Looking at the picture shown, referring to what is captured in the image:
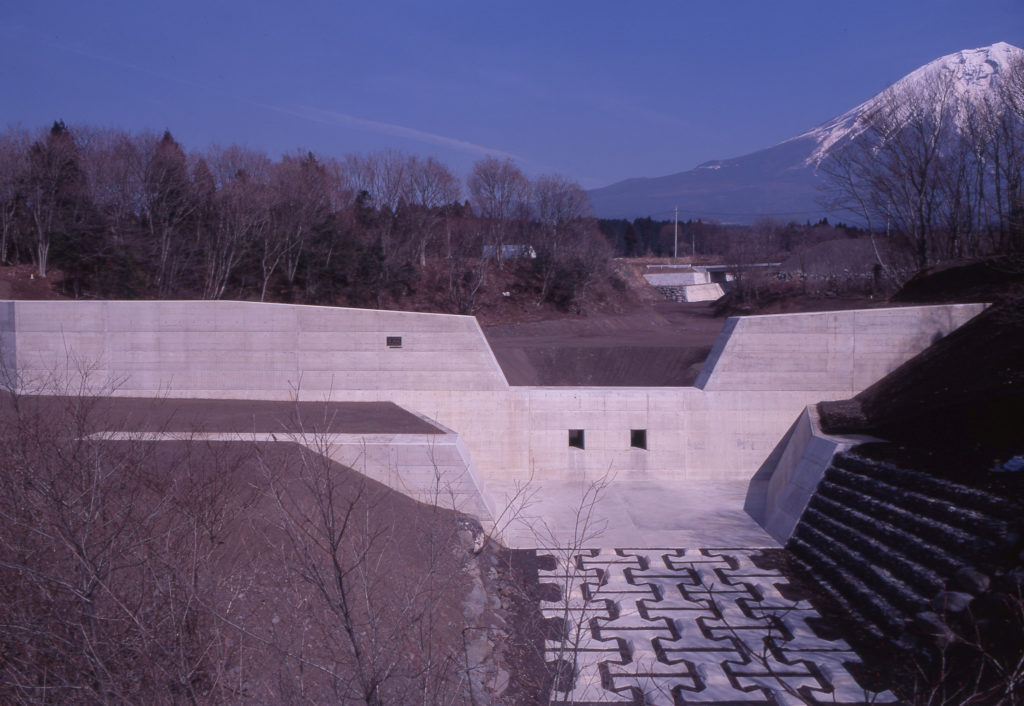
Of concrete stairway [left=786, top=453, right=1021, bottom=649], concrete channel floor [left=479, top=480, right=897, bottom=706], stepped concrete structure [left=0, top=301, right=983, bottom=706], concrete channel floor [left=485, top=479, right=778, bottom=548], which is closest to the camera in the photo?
concrete channel floor [left=479, top=480, right=897, bottom=706]

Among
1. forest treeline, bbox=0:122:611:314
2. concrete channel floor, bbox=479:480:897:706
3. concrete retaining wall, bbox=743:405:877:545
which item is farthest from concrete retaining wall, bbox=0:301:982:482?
forest treeline, bbox=0:122:611:314

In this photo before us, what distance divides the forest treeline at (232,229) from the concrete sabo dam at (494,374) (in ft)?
40.2

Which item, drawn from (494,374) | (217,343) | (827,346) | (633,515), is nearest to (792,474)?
(633,515)

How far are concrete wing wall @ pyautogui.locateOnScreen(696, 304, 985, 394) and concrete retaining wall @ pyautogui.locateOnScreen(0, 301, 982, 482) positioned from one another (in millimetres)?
29

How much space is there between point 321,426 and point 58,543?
23.8 ft

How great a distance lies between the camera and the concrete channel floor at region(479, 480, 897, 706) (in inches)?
304

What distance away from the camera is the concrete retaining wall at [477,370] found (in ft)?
54.5

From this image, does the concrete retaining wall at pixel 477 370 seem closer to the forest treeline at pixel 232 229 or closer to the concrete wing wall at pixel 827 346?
the concrete wing wall at pixel 827 346

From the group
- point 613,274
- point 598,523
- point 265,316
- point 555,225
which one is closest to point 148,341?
point 265,316

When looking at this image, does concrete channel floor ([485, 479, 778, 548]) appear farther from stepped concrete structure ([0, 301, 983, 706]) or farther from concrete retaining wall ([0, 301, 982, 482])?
concrete retaining wall ([0, 301, 982, 482])

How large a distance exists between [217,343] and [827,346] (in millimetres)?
14010

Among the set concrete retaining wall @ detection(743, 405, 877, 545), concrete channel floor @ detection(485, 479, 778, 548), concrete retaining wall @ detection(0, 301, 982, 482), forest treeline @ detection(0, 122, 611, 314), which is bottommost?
concrete channel floor @ detection(485, 479, 778, 548)

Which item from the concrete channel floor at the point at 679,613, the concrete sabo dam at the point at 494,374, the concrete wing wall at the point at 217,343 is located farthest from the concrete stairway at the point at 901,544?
the concrete wing wall at the point at 217,343

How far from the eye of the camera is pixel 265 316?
16.6 meters
